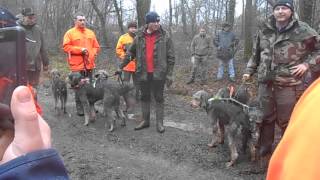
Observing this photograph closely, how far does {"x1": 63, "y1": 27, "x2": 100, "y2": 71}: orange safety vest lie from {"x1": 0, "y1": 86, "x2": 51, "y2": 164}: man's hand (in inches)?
338

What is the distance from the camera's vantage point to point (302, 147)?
0.94 metres

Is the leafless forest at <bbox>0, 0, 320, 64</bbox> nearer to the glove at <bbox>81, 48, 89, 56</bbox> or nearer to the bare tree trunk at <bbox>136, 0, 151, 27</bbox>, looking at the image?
the bare tree trunk at <bbox>136, 0, 151, 27</bbox>

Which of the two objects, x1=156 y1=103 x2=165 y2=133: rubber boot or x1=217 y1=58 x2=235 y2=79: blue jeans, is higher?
x1=217 y1=58 x2=235 y2=79: blue jeans

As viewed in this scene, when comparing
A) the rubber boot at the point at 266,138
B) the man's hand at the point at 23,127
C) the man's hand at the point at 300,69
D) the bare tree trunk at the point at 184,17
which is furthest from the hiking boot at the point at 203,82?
the man's hand at the point at 23,127

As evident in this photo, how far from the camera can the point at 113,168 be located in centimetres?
675

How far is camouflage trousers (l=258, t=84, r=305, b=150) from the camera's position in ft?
19.8

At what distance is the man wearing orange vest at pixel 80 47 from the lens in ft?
31.6

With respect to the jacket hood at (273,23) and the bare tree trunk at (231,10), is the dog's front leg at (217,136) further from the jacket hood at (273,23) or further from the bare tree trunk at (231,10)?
the bare tree trunk at (231,10)

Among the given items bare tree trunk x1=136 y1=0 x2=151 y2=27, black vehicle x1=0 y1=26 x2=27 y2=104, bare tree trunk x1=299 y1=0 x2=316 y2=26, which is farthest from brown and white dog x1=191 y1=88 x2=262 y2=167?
bare tree trunk x1=136 y1=0 x2=151 y2=27

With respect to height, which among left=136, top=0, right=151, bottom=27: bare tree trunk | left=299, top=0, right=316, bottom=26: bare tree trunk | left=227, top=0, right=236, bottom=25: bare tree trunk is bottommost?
left=299, top=0, right=316, bottom=26: bare tree trunk

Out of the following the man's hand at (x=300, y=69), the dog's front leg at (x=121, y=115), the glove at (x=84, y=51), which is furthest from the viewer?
the glove at (x=84, y=51)

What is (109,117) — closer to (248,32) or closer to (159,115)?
(159,115)

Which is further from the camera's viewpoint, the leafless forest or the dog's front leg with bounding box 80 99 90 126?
the leafless forest

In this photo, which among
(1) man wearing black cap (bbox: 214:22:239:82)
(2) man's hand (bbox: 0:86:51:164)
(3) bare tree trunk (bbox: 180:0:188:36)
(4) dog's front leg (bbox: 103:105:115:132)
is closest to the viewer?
(2) man's hand (bbox: 0:86:51:164)
